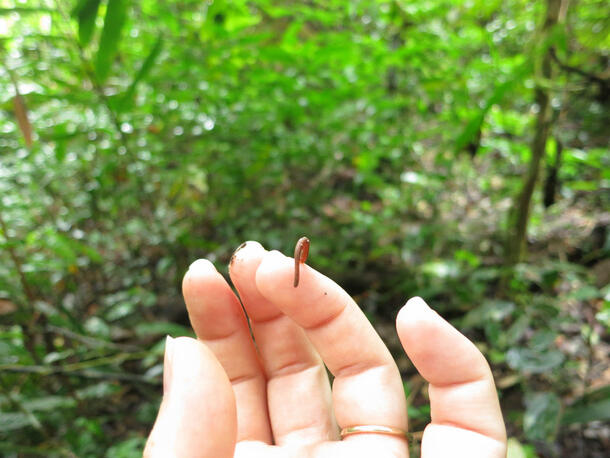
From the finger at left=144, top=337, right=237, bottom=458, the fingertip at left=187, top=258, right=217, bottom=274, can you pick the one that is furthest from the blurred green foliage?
the finger at left=144, top=337, right=237, bottom=458

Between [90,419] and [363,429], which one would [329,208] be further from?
[363,429]

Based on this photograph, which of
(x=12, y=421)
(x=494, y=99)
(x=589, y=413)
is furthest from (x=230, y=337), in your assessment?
(x=589, y=413)

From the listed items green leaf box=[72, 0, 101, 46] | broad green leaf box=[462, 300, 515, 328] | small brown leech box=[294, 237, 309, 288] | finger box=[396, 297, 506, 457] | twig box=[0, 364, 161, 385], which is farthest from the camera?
broad green leaf box=[462, 300, 515, 328]

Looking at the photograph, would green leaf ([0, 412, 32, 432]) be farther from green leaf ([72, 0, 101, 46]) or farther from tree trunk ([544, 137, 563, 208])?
tree trunk ([544, 137, 563, 208])

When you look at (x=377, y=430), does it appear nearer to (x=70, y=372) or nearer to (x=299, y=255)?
(x=299, y=255)

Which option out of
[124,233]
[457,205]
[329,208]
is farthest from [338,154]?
[124,233]
